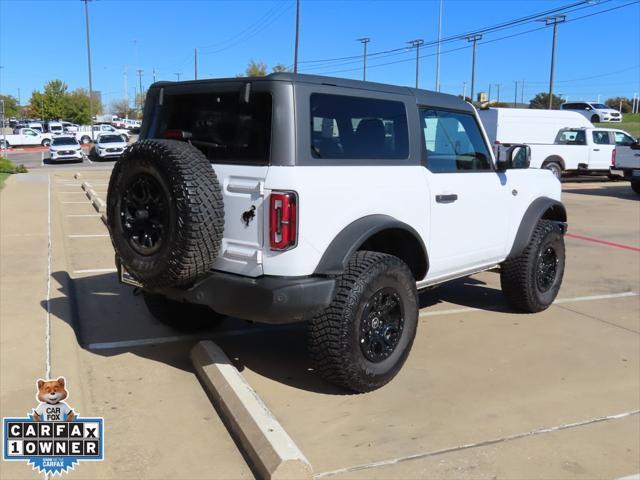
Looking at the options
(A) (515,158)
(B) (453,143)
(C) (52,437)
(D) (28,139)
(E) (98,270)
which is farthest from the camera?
(D) (28,139)

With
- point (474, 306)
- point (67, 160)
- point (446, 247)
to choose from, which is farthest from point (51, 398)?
point (67, 160)

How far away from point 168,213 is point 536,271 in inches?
145

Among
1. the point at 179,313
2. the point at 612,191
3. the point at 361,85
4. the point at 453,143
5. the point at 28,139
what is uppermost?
→ the point at 28,139

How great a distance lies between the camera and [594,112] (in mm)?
43969

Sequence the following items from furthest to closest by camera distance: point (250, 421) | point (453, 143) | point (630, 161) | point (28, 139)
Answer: point (28, 139) < point (630, 161) < point (453, 143) < point (250, 421)

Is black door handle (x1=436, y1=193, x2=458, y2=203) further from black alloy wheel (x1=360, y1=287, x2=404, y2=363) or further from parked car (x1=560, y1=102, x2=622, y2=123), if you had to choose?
parked car (x1=560, y1=102, x2=622, y2=123)

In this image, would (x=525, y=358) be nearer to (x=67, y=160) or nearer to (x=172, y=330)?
(x=172, y=330)

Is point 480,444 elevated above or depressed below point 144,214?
below

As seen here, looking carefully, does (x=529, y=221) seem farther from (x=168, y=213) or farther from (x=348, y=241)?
(x=168, y=213)

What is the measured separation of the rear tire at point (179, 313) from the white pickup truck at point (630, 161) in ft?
53.2

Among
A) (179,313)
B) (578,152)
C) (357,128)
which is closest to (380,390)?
(357,128)

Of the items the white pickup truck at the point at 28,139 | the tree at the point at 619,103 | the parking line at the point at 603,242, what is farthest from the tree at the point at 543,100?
the parking line at the point at 603,242

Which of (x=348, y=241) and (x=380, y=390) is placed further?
(x=380, y=390)

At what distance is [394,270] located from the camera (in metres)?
Answer: 4.06
